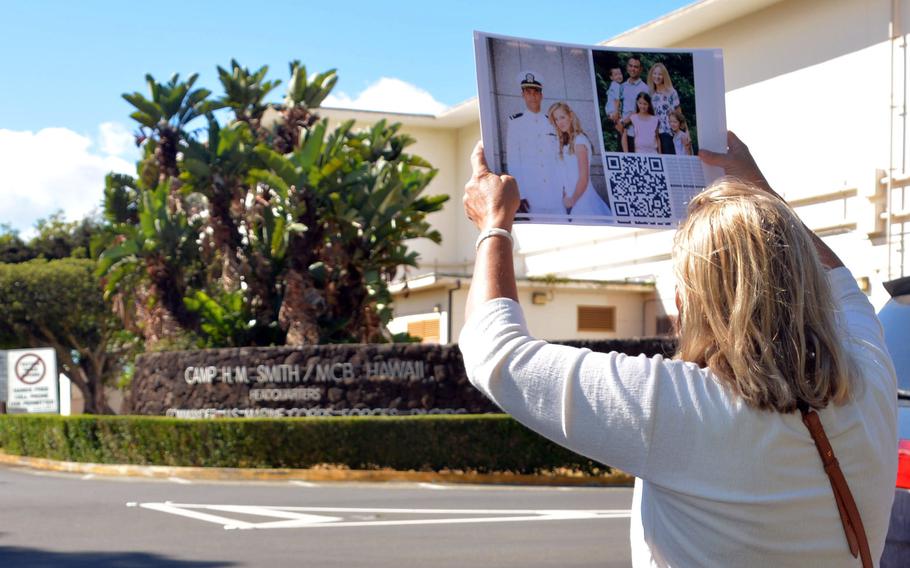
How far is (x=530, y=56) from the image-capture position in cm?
283

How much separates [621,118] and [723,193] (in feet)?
2.80

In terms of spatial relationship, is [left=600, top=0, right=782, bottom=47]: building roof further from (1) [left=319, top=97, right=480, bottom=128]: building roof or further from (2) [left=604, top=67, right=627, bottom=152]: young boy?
(2) [left=604, top=67, right=627, bottom=152]: young boy

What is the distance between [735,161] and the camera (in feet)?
9.69

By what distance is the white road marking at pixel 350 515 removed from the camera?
11929 millimetres

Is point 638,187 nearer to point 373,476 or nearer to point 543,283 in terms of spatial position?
point 373,476

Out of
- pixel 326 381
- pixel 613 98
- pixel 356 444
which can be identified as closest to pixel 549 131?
pixel 613 98

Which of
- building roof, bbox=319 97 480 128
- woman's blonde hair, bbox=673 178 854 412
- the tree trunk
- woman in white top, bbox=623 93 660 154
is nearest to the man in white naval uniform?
woman in white top, bbox=623 93 660 154

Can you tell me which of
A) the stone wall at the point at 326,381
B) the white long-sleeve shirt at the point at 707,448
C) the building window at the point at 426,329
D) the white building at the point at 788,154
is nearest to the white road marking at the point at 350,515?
the stone wall at the point at 326,381

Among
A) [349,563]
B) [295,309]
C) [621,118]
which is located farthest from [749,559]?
[295,309]

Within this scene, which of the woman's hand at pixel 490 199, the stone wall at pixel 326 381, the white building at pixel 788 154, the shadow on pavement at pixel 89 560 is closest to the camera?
the woman's hand at pixel 490 199

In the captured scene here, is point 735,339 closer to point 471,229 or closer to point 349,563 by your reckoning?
point 349,563

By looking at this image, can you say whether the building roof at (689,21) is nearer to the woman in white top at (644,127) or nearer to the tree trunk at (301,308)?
the tree trunk at (301,308)

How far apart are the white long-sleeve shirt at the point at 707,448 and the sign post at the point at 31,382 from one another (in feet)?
84.3

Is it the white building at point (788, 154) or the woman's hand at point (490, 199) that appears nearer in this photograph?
the woman's hand at point (490, 199)
